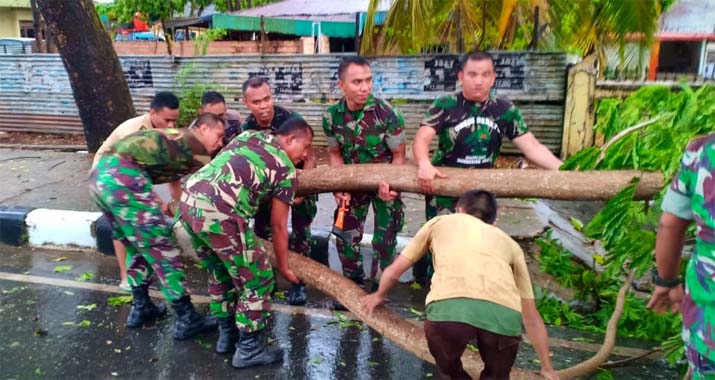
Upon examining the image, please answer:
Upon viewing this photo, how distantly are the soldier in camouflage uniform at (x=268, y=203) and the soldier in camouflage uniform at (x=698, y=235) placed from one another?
271 cm

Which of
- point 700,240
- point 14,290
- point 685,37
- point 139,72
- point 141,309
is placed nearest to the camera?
point 700,240

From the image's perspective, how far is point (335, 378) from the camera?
3.19m

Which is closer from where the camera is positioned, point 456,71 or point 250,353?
point 250,353

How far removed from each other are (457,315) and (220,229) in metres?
1.41

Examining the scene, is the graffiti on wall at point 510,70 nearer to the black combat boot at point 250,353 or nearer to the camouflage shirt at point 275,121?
the camouflage shirt at point 275,121

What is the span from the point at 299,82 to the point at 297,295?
6141 millimetres

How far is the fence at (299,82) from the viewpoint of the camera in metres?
8.45

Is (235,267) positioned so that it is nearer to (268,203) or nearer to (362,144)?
(268,203)

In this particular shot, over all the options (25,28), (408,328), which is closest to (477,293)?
(408,328)

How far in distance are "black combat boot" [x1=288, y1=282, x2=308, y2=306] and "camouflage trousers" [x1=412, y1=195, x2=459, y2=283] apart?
0.91m

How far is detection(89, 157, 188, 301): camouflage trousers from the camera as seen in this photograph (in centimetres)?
342

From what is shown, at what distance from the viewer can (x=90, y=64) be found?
7516 mm

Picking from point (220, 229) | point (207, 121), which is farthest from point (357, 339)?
point (207, 121)

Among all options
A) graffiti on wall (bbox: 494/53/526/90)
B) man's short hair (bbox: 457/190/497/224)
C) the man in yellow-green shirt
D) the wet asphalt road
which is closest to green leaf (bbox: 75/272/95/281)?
the wet asphalt road
